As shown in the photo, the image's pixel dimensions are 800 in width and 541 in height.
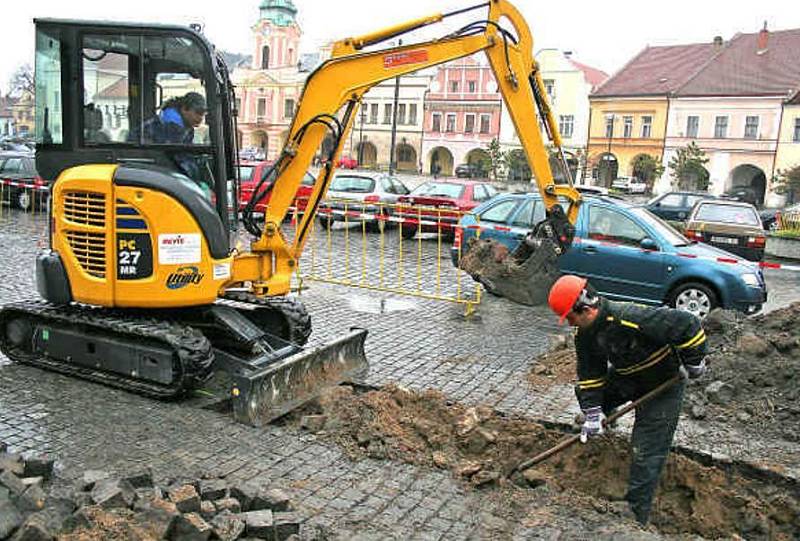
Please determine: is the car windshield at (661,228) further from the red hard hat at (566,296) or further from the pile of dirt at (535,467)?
the red hard hat at (566,296)

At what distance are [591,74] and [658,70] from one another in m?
6.55

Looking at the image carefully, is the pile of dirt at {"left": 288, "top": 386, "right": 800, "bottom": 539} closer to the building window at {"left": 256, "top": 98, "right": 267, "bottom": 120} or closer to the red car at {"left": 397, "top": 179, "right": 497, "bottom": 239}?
the red car at {"left": 397, "top": 179, "right": 497, "bottom": 239}

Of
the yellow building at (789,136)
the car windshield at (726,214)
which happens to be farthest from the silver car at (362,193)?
the yellow building at (789,136)

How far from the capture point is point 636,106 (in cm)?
5556

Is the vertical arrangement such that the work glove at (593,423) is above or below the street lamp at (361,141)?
below

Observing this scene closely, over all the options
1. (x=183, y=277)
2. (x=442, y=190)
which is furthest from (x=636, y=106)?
(x=183, y=277)

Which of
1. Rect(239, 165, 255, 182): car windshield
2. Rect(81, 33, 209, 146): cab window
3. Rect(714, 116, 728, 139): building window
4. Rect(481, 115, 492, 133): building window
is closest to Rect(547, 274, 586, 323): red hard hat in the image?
Rect(81, 33, 209, 146): cab window

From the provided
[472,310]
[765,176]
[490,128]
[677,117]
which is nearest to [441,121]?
[490,128]

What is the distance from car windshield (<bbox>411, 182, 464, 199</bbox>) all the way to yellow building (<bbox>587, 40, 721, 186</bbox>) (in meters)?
39.0

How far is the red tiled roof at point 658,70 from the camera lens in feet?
178

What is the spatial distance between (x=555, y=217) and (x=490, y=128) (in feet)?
189

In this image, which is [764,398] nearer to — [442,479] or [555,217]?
[555,217]

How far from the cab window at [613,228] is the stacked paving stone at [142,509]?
8.27 metres

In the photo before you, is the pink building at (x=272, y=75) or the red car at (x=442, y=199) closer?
the red car at (x=442, y=199)
